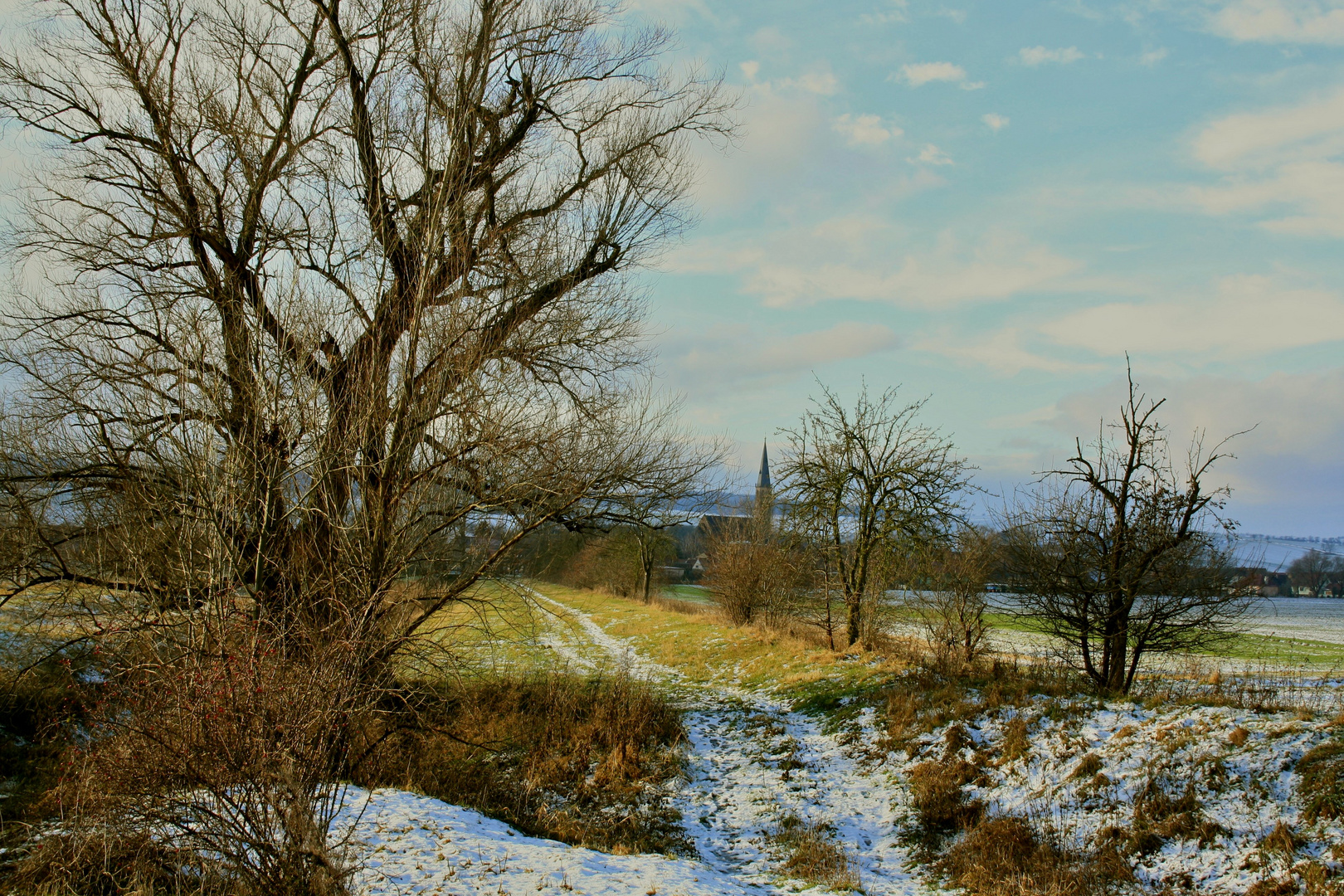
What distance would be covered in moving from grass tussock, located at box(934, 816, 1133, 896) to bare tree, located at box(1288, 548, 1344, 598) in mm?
53427

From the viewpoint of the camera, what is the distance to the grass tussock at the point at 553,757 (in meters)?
8.69

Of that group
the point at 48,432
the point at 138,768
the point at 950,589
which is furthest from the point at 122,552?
the point at 950,589

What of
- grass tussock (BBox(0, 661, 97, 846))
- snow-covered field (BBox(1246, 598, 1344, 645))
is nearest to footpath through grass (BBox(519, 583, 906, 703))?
snow-covered field (BBox(1246, 598, 1344, 645))

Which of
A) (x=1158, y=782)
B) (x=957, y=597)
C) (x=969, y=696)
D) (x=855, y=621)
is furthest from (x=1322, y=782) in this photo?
(x=855, y=621)

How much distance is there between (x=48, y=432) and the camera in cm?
916

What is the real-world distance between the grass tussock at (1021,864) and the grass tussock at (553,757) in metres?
3.05

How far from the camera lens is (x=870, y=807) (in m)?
8.74

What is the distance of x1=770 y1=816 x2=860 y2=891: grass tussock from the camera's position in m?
6.93

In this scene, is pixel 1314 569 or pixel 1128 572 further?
pixel 1314 569

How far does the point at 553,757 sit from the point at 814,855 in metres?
4.56

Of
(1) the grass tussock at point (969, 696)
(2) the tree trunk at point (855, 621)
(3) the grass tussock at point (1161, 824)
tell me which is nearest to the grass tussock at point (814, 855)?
(1) the grass tussock at point (969, 696)

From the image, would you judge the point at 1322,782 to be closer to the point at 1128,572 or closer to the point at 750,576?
the point at 1128,572

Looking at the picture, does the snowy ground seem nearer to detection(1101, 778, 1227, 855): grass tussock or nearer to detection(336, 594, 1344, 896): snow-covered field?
detection(336, 594, 1344, 896): snow-covered field

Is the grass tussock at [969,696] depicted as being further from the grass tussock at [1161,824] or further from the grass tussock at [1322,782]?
the grass tussock at [1322,782]
